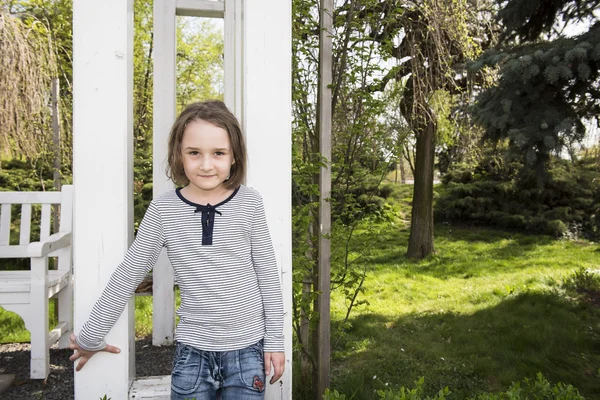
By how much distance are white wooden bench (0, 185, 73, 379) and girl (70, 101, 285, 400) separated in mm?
1678

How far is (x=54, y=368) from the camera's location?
299cm

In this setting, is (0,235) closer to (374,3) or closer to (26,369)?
(26,369)

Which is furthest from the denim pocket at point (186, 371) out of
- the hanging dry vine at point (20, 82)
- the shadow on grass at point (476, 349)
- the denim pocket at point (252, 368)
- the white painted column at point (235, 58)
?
the hanging dry vine at point (20, 82)

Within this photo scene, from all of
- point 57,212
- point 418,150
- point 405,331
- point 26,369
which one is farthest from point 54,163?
point 418,150

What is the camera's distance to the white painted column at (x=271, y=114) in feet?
4.84

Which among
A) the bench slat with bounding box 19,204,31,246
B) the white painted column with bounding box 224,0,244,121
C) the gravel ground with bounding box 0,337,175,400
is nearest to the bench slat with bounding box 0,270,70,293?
the bench slat with bounding box 19,204,31,246

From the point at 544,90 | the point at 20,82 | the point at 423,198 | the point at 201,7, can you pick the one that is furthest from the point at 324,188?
the point at 423,198

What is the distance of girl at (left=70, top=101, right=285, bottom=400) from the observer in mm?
1343

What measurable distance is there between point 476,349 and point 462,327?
0.57 m

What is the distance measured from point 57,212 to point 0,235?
2.24m

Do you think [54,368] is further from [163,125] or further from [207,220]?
[207,220]

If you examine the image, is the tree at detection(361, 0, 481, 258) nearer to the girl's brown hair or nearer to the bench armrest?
the girl's brown hair

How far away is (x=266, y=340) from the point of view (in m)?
1.42

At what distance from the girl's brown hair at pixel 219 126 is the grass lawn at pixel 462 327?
1370 mm
